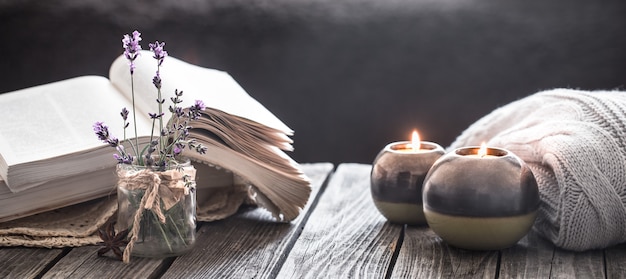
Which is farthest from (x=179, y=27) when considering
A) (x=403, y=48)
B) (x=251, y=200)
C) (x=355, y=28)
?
(x=251, y=200)

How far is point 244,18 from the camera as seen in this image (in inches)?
78.5

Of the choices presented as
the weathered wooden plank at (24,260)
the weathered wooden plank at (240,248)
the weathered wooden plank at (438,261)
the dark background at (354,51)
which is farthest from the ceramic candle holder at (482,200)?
the dark background at (354,51)

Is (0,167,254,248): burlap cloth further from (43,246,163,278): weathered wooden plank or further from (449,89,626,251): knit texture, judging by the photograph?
(449,89,626,251): knit texture

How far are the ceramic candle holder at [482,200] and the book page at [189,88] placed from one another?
25cm

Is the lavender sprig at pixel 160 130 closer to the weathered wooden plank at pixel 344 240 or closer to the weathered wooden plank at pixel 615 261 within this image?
the weathered wooden plank at pixel 344 240

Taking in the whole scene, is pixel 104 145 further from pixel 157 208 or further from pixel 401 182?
pixel 401 182

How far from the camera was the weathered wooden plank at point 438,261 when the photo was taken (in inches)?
37.4

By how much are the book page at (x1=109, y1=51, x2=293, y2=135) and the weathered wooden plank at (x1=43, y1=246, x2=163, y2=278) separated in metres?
0.22

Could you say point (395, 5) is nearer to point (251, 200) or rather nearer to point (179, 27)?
point (179, 27)

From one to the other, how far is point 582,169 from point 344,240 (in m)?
0.32

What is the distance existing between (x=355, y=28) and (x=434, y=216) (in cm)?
106

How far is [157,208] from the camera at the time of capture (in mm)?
959

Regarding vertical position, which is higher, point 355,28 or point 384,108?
point 355,28

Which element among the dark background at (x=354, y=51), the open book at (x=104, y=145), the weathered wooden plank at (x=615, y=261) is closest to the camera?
the weathered wooden plank at (x=615, y=261)
